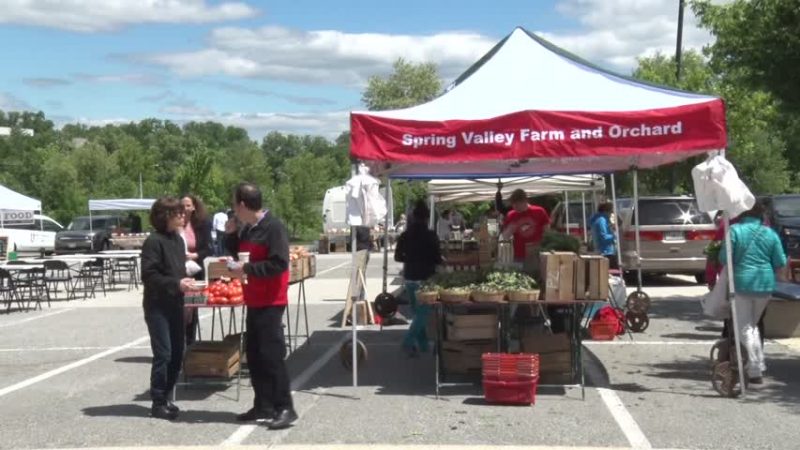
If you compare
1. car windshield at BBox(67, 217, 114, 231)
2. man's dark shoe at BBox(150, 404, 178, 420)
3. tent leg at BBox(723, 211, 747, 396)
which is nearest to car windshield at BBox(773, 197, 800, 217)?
tent leg at BBox(723, 211, 747, 396)

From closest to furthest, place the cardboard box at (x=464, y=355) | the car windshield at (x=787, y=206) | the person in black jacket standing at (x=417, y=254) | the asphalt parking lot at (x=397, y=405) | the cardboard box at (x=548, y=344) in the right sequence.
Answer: the asphalt parking lot at (x=397, y=405), the cardboard box at (x=548, y=344), the cardboard box at (x=464, y=355), the person in black jacket standing at (x=417, y=254), the car windshield at (x=787, y=206)

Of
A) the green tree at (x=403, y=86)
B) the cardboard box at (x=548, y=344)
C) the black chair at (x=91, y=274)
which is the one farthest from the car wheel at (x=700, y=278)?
the green tree at (x=403, y=86)

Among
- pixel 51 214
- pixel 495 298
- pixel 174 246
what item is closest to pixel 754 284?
pixel 495 298

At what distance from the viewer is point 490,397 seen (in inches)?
324

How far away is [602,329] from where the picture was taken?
11.7 m

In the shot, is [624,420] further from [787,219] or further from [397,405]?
[787,219]

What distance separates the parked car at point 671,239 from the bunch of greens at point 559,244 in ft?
30.6

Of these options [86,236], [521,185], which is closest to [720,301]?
[521,185]

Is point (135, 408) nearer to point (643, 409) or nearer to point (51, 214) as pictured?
point (643, 409)

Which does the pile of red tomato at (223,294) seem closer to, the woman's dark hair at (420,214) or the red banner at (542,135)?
the red banner at (542,135)

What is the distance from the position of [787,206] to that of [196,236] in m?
12.3

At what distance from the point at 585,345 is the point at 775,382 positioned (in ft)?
9.29

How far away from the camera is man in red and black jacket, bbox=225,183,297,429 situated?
7.39 m

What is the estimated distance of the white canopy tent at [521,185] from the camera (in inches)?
711
